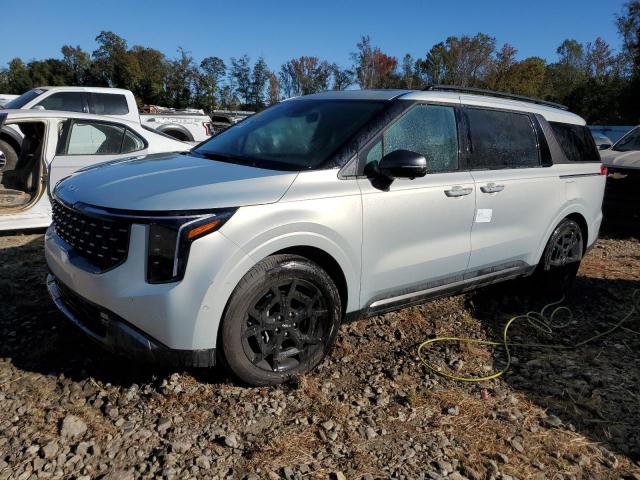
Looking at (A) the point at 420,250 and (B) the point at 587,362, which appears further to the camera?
(B) the point at 587,362

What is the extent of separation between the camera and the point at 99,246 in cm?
267

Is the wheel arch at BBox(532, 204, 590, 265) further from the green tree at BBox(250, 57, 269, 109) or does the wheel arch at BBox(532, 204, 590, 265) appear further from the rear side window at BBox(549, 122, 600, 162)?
the green tree at BBox(250, 57, 269, 109)

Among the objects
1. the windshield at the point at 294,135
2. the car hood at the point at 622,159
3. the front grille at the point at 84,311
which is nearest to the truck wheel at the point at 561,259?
the windshield at the point at 294,135

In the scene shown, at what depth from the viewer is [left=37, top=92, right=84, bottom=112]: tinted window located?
10480 mm

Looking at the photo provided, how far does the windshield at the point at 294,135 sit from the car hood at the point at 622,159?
5.94 meters

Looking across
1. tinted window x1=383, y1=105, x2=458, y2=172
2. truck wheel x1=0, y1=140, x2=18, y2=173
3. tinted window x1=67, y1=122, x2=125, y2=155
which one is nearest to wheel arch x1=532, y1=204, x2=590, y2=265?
tinted window x1=383, y1=105, x2=458, y2=172

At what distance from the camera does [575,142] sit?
15.8 feet

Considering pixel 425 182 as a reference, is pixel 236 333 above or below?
below

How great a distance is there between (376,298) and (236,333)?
3.37 feet

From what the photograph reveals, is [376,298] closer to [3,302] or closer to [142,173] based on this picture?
[142,173]

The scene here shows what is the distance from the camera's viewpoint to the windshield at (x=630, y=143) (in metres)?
8.90

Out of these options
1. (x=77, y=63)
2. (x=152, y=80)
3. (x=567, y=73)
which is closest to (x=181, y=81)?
(x=152, y=80)

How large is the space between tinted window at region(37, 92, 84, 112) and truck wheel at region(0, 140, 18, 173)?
257cm

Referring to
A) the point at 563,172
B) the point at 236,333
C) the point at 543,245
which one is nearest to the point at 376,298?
the point at 236,333
